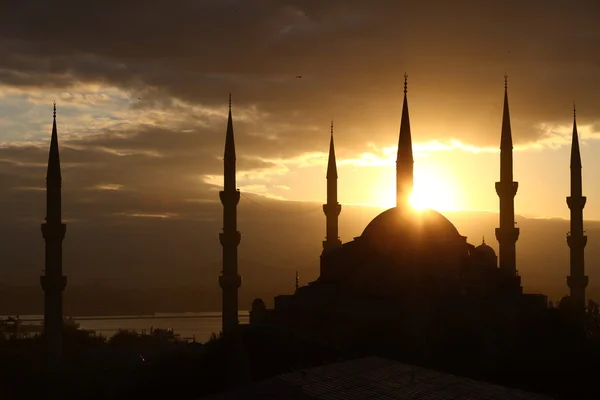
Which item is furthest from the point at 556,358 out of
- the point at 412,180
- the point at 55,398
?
the point at 55,398

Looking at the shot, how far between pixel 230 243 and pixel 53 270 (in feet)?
19.1

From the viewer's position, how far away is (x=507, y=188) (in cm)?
3428

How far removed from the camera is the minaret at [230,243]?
31.5 m

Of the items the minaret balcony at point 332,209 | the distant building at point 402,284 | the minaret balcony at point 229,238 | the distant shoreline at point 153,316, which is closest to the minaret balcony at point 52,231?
the minaret balcony at point 229,238

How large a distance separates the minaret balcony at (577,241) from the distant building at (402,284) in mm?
2297

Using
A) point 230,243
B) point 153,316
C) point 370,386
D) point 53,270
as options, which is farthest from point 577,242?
point 153,316

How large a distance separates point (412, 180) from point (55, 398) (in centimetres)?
1435

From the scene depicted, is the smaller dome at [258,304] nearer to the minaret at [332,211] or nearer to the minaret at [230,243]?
the minaret at [230,243]

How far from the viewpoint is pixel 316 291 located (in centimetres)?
3200

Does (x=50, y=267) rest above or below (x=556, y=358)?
above

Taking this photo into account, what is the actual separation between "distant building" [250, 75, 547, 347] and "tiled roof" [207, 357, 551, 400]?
12.3m

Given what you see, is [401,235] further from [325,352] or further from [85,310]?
[85,310]

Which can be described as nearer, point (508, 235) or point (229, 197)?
point (229, 197)

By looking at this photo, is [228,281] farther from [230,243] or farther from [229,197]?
[229,197]
